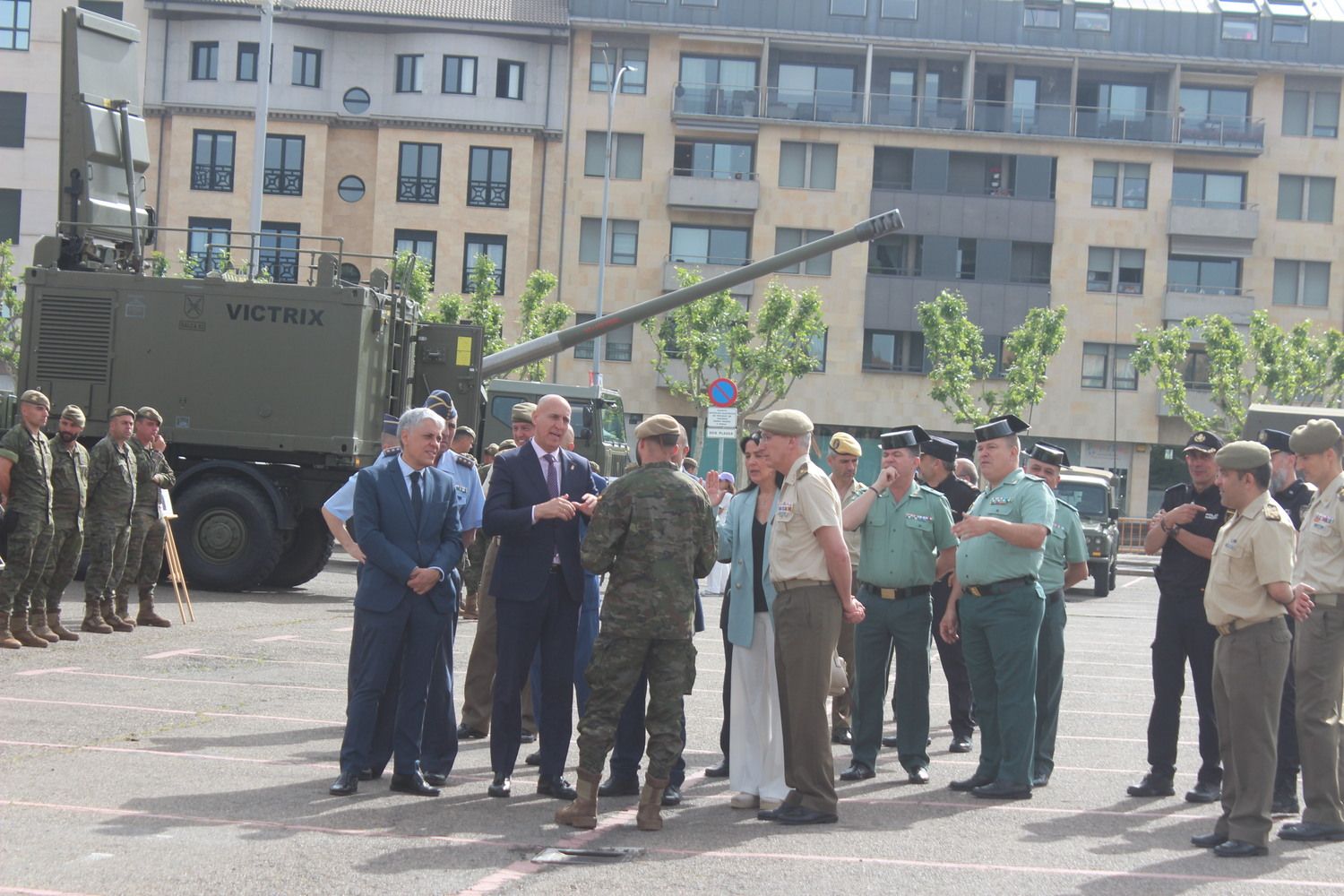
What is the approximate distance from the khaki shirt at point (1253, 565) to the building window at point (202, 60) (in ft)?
160

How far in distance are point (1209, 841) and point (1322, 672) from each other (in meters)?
0.98

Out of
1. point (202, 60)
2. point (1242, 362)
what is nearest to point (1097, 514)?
point (1242, 362)

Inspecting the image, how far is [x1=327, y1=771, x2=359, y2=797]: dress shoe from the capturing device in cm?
775

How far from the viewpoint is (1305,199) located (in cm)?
5328

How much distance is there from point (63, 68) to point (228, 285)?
11.9 feet

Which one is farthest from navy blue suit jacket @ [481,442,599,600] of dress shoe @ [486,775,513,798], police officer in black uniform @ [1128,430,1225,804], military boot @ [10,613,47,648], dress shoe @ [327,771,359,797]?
military boot @ [10,613,47,648]

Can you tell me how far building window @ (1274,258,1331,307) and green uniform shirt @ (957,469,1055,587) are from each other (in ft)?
158

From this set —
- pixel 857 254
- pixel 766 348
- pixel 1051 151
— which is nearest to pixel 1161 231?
pixel 1051 151

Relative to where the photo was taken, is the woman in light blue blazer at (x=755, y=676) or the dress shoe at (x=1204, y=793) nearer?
the woman in light blue blazer at (x=755, y=676)

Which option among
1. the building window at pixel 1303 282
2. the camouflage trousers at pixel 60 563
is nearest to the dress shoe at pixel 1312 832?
the camouflage trousers at pixel 60 563

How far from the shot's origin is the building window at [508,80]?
5184cm

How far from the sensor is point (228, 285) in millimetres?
18625

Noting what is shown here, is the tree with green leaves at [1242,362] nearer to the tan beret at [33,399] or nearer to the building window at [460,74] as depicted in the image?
the building window at [460,74]

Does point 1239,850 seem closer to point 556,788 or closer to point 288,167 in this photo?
point 556,788
